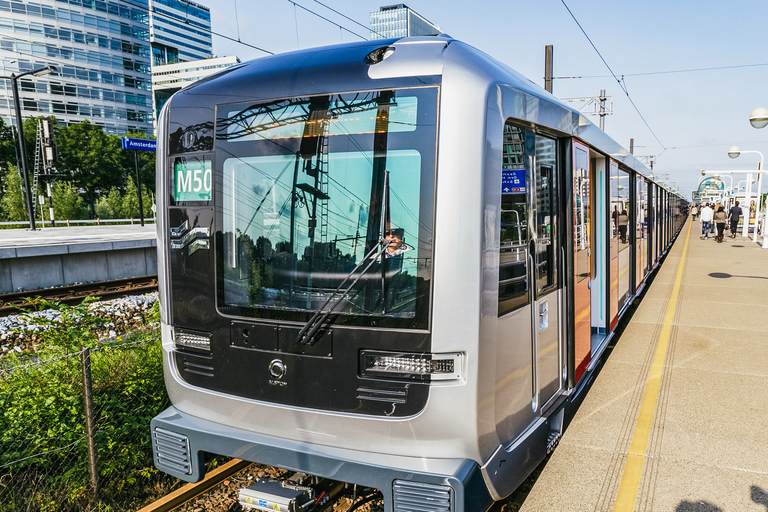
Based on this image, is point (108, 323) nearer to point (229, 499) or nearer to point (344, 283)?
point (229, 499)

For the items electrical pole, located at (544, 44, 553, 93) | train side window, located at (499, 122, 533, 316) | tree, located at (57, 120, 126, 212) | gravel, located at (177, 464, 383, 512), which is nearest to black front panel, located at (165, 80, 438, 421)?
train side window, located at (499, 122, 533, 316)

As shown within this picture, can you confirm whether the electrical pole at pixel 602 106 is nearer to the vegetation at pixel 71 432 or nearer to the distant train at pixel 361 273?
the distant train at pixel 361 273

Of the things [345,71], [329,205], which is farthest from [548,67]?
[329,205]

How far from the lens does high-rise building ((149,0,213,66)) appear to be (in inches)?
3364

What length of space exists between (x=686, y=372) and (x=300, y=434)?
480 centimetres

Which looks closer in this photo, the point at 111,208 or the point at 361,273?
the point at 361,273

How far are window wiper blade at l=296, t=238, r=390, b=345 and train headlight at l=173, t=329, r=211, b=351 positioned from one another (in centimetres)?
71

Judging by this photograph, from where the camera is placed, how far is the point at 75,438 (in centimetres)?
397

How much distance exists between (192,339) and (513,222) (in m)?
2.01

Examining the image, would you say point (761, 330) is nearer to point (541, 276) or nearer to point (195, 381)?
point (541, 276)

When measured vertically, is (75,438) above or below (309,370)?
below

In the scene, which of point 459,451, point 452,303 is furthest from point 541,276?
point 459,451

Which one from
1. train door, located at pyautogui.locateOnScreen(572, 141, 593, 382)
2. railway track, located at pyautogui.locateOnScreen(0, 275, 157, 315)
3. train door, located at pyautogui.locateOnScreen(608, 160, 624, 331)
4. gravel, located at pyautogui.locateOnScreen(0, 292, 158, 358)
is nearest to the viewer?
train door, located at pyautogui.locateOnScreen(572, 141, 593, 382)

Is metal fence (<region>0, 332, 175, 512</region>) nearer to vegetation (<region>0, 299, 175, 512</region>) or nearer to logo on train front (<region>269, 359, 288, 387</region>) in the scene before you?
vegetation (<region>0, 299, 175, 512</region>)
